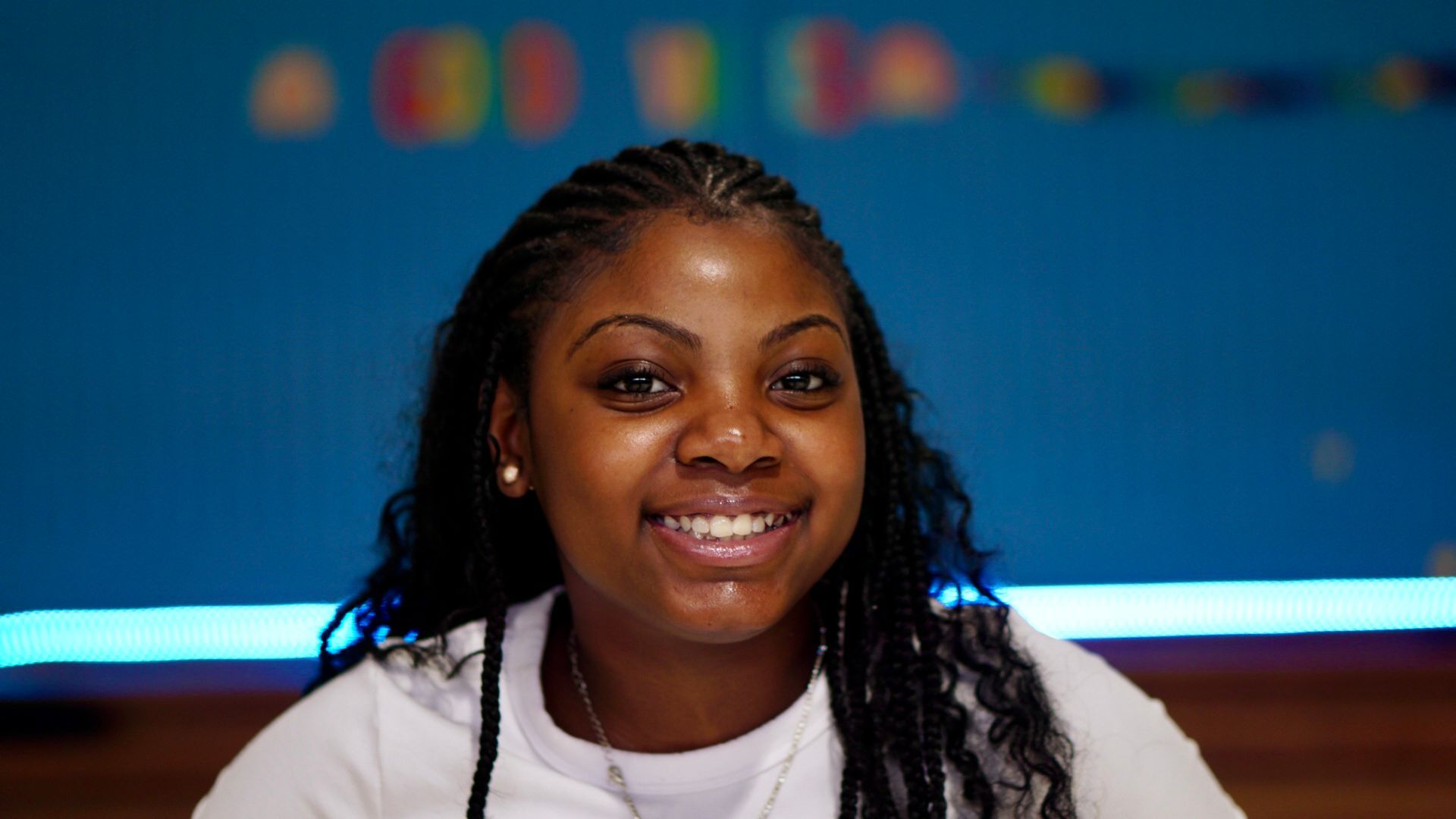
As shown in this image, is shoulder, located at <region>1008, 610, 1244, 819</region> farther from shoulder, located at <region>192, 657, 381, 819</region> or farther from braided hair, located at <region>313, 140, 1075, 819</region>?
shoulder, located at <region>192, 657, 381, 819</region>

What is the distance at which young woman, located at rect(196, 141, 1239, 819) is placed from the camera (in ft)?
3.70

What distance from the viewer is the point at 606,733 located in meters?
1.28

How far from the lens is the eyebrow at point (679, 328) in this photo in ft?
3.69

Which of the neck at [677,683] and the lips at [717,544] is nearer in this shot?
the lips at [717,544]

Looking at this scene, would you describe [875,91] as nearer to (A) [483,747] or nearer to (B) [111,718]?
(A) [483,747]

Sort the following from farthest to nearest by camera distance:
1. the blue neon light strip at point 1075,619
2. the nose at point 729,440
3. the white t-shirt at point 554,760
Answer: the blue neon light strip at point 1075,619
the white t-shirt at point 554,760
the nose at point 729,440

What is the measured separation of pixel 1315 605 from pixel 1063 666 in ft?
5.47

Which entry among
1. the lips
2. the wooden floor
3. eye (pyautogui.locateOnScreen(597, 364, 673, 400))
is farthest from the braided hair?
the wooden floor

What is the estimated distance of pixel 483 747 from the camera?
1236 mm

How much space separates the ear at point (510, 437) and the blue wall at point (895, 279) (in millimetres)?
1359

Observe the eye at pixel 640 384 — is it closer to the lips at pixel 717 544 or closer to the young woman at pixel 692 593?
the young woman at pixel 692 593

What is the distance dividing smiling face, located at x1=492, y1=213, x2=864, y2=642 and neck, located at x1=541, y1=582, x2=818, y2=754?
3.2 inches

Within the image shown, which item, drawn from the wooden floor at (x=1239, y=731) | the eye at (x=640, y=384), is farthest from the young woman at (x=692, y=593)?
the wooden floor at (x=1239, y=731)

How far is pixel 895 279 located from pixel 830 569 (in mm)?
1409
